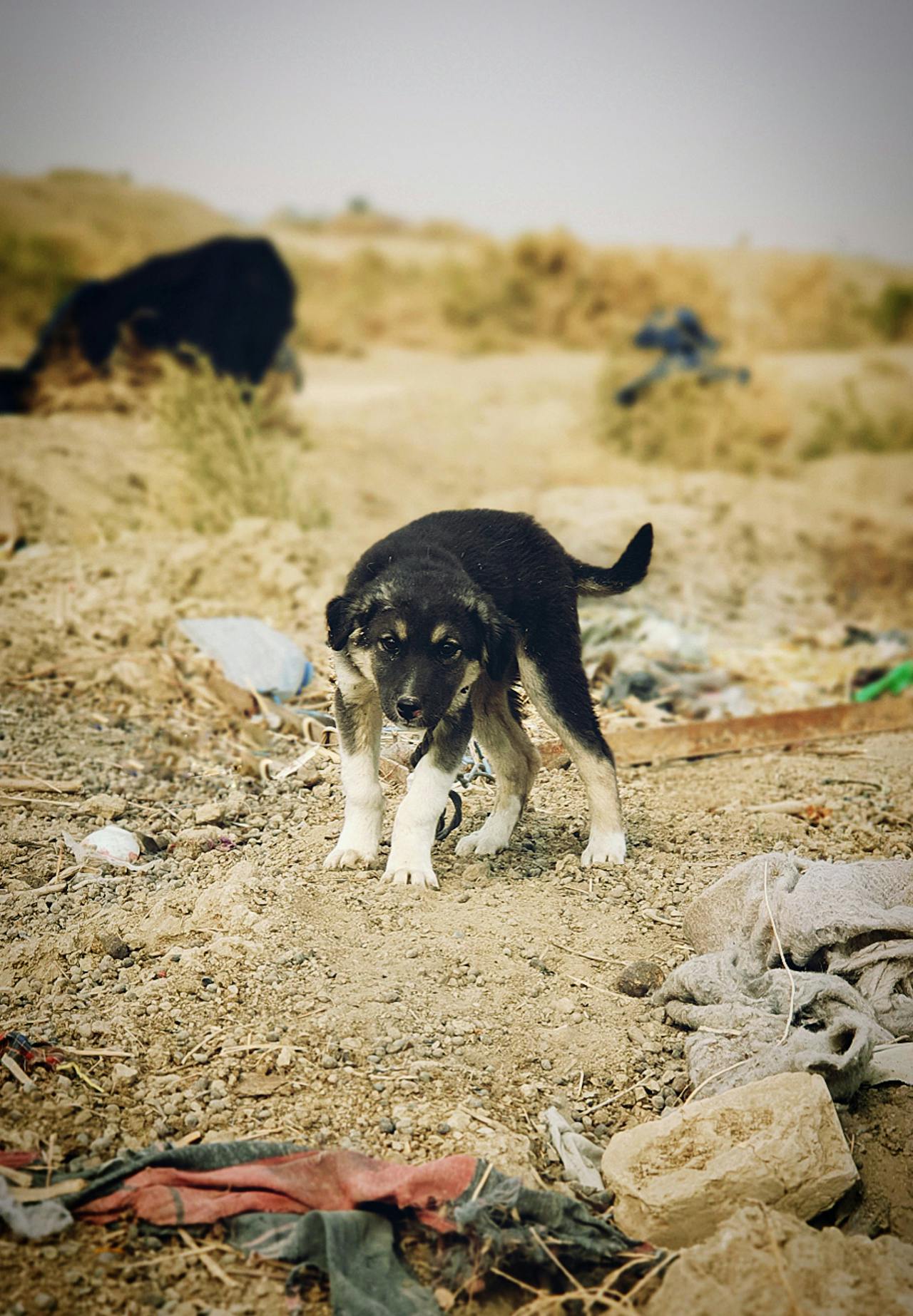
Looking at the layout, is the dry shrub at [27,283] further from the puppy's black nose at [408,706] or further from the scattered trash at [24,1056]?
the scattered trash at [24,1056]

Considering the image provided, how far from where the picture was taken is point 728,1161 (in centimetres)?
229

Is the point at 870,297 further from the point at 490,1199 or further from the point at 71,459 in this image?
the point at 490,1199

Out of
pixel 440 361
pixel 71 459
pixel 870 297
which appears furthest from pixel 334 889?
pixel 870 297

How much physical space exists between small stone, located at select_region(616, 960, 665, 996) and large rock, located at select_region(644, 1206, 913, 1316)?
0.99 meters

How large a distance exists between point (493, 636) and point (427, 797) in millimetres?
555

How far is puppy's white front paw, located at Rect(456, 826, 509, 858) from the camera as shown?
3.82 meters

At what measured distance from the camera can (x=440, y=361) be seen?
18500 millimetres

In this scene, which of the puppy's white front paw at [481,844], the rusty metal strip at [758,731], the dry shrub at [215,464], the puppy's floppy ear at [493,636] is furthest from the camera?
the dry shrub at [215,464]

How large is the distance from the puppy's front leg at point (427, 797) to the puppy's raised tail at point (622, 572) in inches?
29.8

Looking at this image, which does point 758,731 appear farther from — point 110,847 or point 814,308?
point 814,308

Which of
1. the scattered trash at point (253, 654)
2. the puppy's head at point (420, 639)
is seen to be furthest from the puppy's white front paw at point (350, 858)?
the scattered trash at point (253, 654)

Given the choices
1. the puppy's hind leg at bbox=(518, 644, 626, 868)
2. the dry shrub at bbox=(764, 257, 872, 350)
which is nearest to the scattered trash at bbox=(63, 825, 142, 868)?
the puppy's hind leg at bbox=(518, 644, 626, 868)

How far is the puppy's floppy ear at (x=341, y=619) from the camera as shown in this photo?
3.48 meters

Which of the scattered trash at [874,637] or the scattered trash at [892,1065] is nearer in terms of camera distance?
the scattered trash at [892,1065]
